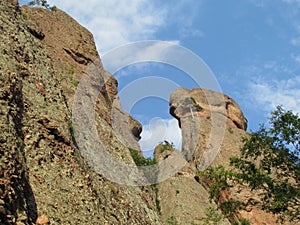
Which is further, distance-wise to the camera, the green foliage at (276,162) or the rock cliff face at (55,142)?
the green foliage at (276,162)

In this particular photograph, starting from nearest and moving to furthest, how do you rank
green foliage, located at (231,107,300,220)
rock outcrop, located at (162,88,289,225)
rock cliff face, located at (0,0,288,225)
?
rock cliff face, located at (0,0,288,225)
green foliage, located at (231,107,300,220)
rock outcrop, located at (162,88,289,225)

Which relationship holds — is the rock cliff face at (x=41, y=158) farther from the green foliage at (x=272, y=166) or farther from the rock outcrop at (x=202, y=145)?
the rock outcrop at (x=202, y=145)

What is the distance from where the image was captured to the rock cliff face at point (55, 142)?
13961 millimetres

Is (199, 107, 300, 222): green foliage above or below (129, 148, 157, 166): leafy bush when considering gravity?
below

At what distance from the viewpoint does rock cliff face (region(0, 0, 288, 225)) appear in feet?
45.8

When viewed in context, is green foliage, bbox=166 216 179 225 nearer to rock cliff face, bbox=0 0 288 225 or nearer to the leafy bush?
rock cliff face, bbox=0 0 288 225

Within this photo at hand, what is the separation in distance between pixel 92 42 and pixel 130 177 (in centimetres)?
2367

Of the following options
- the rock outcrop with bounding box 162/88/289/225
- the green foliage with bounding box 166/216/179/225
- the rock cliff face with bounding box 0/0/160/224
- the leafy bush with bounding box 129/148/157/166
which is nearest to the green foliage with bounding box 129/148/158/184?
the leafy bush with bounding box 129/148/157/166

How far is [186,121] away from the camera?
6469cm

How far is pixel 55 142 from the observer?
60.1 ft

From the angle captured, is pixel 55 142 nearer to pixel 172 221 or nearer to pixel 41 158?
pixel 41 158

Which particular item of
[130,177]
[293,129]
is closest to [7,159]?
[130,177]

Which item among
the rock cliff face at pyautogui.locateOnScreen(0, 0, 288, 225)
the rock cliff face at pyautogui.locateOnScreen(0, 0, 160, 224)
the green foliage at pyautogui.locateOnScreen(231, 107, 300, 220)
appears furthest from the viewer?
the green foliage at pyautogui.locateOnScreen(231, 107, 300, 220)

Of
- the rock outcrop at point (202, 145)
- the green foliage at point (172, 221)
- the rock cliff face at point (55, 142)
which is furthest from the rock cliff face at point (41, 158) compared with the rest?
the rock outcrop at point (202, 145)
